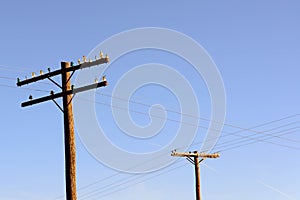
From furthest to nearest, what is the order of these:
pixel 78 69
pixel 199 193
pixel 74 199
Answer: pixel 199 193 → pixel 78 69 → pixel 74 199

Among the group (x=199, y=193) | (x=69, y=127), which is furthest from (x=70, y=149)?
(x=199, y=193)

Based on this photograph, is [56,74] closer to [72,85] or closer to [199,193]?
[72,85]

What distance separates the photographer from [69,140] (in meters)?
18.1

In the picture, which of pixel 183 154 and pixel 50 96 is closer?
pixel 50 96

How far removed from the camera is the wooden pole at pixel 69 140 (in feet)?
58.2

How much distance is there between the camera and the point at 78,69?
738 inches

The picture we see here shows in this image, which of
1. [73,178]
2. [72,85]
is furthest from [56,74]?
[73,178]

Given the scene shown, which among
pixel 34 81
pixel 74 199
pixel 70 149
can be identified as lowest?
pixel 74 199

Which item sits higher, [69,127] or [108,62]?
[108,62]

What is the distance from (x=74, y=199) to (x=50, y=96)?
367 cm

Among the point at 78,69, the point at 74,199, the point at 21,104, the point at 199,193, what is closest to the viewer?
the point at 74,199

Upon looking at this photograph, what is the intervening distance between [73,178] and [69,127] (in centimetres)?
161

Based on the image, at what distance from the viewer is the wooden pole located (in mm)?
17734

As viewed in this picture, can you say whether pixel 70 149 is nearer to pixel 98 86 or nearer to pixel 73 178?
pixel 73 178
